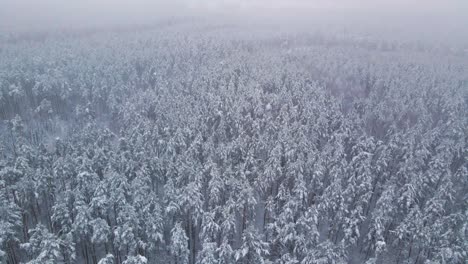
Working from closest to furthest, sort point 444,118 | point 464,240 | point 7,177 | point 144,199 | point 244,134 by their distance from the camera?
point 464,240 → point 144,199 → point 7,177 → point 244,134 → point 444,118

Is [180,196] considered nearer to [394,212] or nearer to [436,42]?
[394,212]

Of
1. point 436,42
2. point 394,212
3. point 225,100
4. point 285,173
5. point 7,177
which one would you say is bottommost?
point 394,212

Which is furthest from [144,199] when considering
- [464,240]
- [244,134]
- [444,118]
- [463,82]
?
[463,82]

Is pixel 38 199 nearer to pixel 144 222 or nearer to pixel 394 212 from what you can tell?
pixel 144 222

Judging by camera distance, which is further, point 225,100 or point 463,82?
point 463,82

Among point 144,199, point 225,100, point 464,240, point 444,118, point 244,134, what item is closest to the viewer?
point 464,240

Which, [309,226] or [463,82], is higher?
[463,82]
